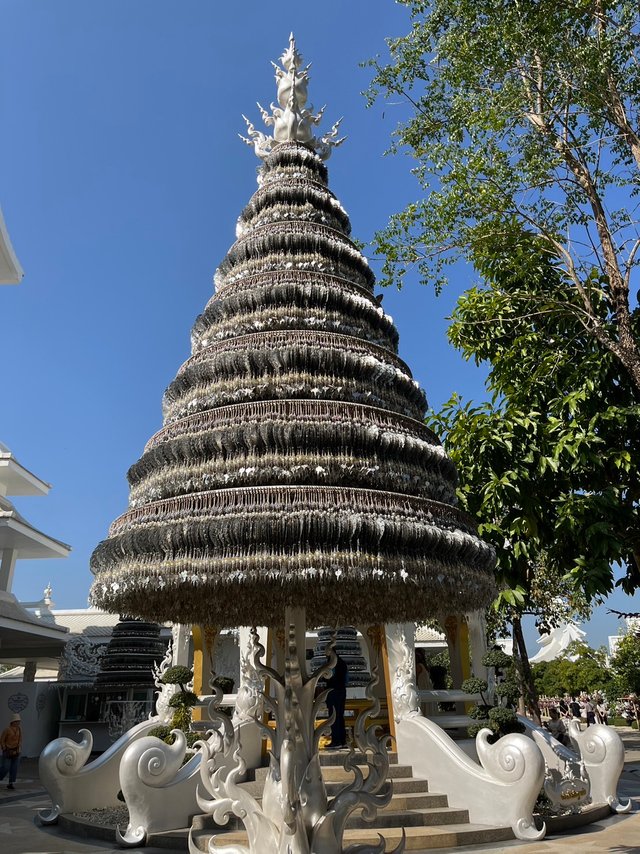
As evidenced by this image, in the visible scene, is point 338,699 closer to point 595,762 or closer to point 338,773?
point 338,773

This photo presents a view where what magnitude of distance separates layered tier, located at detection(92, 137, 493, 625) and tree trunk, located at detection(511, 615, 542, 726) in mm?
12242

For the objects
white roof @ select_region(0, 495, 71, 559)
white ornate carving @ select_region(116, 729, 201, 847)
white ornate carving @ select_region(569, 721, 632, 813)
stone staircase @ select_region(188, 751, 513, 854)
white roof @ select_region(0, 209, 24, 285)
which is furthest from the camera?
white roof @ select_region(0, 495, 71, 559)

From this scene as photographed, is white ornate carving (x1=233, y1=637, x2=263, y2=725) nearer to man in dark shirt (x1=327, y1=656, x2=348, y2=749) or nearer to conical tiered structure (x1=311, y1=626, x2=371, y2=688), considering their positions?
man in dark shirt (x1=327, y1=656, x2=348, y2=749)

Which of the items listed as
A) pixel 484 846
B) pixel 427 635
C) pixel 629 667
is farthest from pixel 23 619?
pixel 629 667

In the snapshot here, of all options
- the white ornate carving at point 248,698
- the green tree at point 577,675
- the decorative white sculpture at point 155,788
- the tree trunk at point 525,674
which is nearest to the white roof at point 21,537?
the white ornate carving at point 248,698

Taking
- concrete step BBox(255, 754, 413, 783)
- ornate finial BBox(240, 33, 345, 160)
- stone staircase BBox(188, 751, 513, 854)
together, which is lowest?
stone staircase BBox(188, 751, 513, 854)

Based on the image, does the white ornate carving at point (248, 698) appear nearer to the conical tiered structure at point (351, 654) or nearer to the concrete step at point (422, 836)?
the concrete step at point (422, 836)

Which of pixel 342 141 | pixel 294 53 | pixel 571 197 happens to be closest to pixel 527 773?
pixel 342 141

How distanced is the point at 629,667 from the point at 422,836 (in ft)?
79.7

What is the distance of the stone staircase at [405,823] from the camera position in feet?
22.3

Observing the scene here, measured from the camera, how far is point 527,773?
24.2 feet

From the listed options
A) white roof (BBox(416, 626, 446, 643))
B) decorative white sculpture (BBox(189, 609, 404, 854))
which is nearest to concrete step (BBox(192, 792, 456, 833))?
decorative white sculpture (BBox(189, 609, 404, 854))

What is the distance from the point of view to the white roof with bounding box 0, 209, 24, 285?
1645 centimetres

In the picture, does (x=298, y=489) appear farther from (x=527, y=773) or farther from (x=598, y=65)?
(x=598, y=65)
